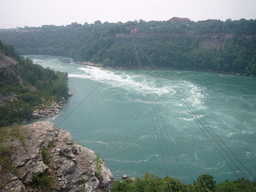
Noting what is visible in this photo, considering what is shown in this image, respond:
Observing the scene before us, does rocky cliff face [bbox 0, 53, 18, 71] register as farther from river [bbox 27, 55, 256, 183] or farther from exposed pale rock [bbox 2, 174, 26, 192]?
exposed pale rock [bbox 2, 174, 26, 192]

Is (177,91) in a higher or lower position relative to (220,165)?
higher

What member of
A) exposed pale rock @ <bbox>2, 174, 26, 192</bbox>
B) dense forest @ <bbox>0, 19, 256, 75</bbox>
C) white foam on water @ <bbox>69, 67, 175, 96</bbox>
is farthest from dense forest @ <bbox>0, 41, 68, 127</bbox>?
dense forest @ <bbox>0, 19, 256, 75</bbox>

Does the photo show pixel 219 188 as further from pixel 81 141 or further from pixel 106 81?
pixel 106 81

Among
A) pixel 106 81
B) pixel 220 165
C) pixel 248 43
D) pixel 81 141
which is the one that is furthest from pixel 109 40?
pixel 220 165

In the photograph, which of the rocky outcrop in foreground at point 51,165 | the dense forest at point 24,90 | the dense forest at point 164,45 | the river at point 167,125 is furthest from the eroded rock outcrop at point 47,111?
the dense forest at point 164,45

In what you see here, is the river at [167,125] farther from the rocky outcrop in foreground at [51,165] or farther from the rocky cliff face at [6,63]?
the rocky cliff face at [6,63]

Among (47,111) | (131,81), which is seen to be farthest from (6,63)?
(131,81)

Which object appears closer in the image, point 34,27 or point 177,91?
point 177,91
